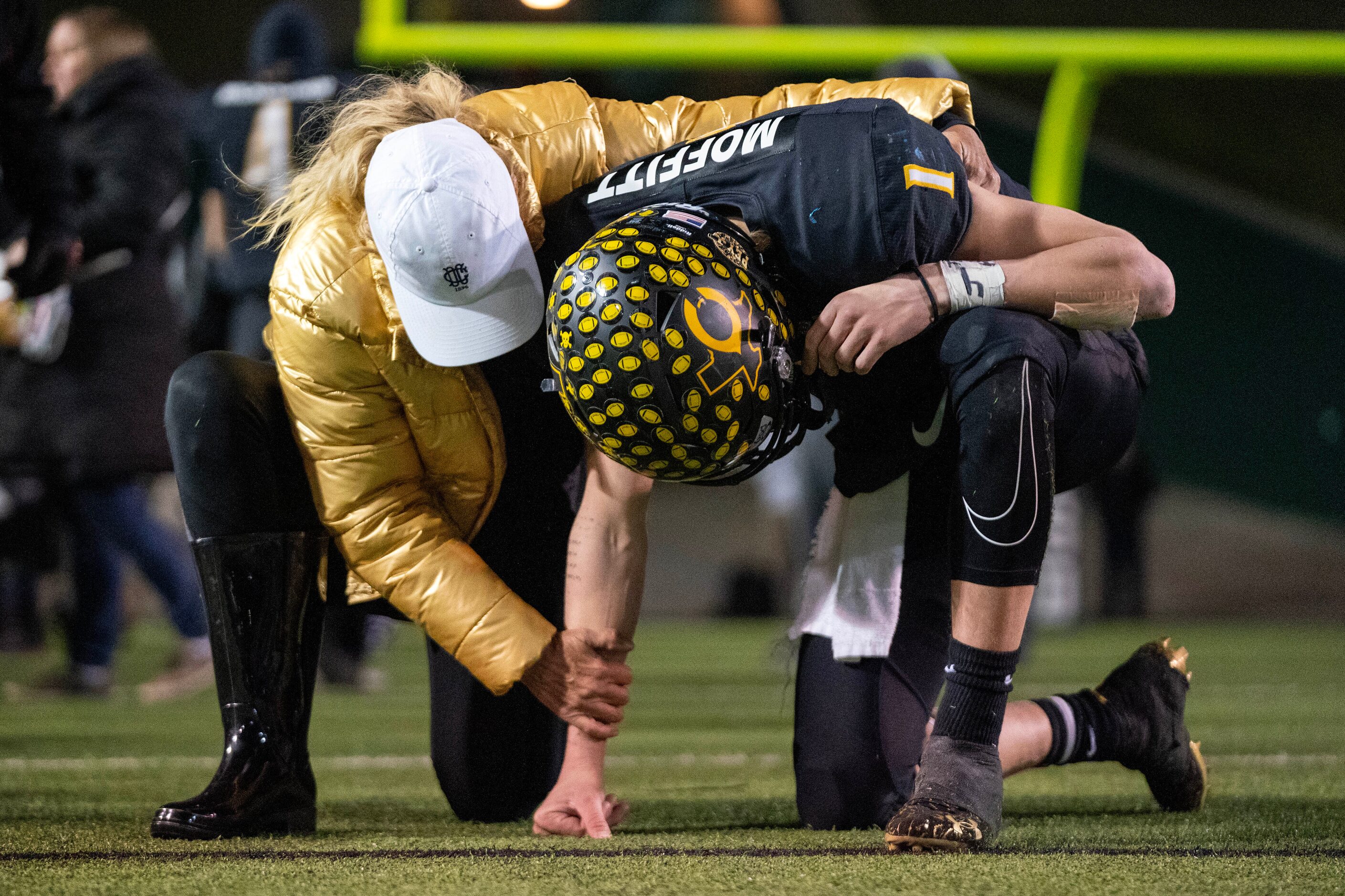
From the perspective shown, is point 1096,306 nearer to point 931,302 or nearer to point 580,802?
point 931,302

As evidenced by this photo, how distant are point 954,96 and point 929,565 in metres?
0.75

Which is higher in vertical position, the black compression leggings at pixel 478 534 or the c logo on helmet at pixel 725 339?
the c logo on helmet at pixel 725 339

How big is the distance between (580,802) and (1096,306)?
3.26ft

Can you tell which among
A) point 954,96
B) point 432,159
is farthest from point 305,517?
point 954,96

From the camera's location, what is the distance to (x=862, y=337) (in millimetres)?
1884

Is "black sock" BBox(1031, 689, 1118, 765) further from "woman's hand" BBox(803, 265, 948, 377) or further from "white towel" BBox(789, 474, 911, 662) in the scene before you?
"woman's hand" BBox(803, 265, 948, 377)

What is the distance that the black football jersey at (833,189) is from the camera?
1876 millimetres

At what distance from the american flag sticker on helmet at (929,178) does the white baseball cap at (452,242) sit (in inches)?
21.0

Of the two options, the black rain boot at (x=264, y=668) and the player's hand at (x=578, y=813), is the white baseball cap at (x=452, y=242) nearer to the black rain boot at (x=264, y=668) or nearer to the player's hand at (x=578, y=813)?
the black rain boot at (x=264, y=668)

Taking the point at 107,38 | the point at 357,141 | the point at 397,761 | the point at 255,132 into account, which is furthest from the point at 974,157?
the point at 107,38

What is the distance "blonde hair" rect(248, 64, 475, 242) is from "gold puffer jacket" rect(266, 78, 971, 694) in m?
0.04

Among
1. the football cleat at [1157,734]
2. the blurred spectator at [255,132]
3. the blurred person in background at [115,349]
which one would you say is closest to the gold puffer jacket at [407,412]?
the football cleat at [1157,734]

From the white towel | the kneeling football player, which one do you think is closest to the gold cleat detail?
the kneeling football player

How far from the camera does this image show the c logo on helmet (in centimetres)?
179
